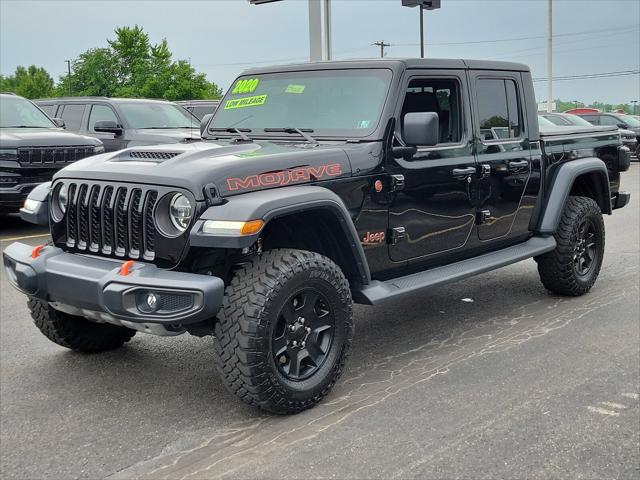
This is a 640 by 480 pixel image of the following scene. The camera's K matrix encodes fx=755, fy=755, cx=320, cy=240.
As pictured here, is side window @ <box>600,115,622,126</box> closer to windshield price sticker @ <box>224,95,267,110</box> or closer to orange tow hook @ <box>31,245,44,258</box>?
windshield price sticker @ <box>224,95,267,110</box>

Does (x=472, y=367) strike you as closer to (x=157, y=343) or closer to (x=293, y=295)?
(x=293, y=295)

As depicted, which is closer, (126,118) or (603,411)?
(603,411)

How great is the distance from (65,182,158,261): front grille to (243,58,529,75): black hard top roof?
→ 180 centimetres

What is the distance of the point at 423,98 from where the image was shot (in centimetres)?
512

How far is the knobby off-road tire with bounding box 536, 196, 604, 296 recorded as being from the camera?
242 inches

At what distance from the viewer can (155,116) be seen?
13.1 m

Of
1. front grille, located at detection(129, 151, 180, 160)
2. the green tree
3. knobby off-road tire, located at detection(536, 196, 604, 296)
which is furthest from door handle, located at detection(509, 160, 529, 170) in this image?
the green tree

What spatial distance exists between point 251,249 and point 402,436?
124cm

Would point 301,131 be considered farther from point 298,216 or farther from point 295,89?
point 298,216

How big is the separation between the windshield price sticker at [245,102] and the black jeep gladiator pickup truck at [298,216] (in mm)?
16

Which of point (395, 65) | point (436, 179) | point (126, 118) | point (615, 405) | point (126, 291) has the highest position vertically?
point (395, 65)

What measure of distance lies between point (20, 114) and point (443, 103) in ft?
25.3

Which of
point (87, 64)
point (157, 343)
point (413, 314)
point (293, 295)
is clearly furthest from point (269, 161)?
point (87, 64)

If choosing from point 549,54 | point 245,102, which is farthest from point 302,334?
point 549,54
